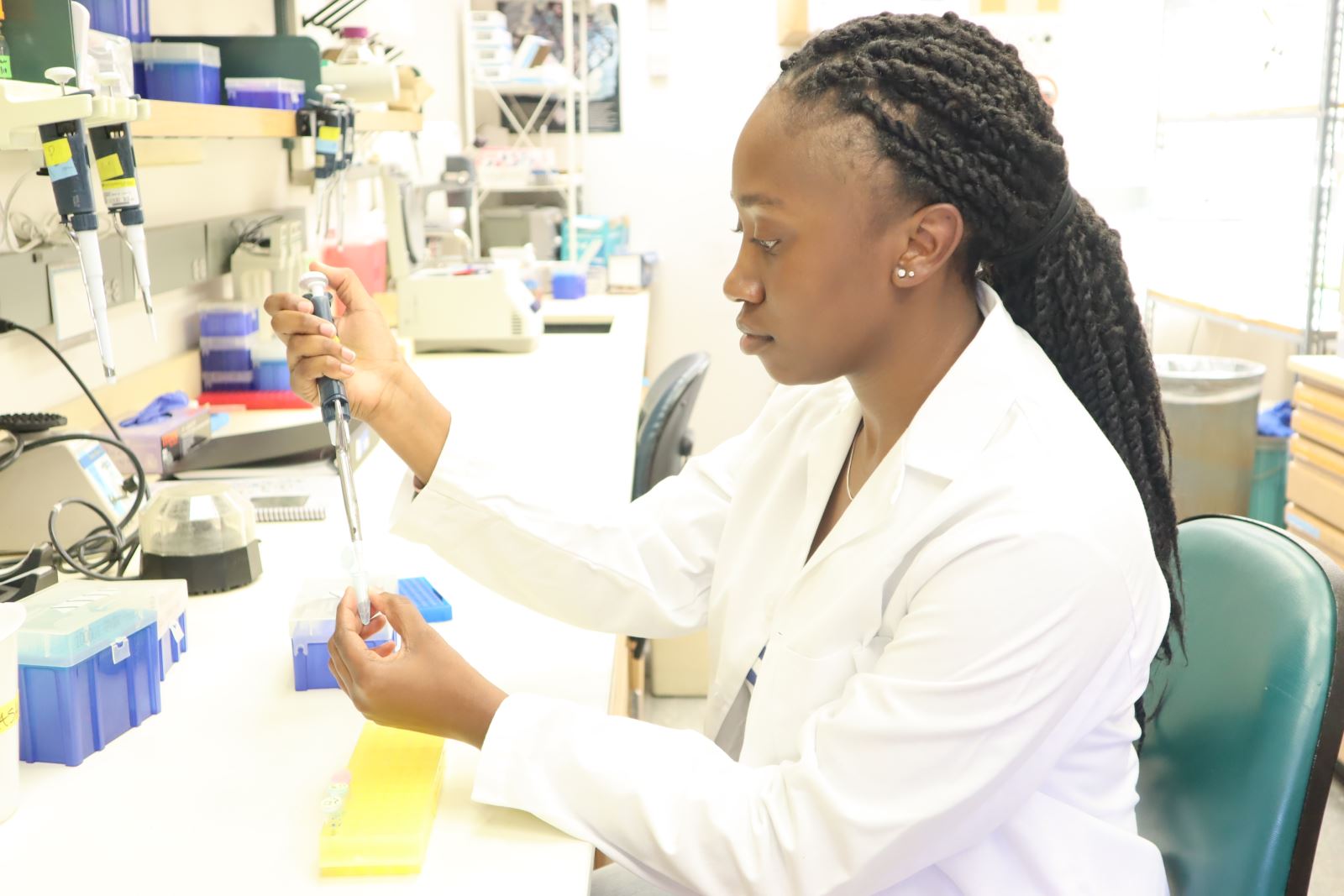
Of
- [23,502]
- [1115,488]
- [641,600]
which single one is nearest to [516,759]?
[641,600]

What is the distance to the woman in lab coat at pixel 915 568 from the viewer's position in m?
0.86

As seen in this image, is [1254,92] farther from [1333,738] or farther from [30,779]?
[30,779]

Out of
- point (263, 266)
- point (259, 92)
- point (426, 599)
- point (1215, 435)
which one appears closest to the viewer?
point (426, 599)

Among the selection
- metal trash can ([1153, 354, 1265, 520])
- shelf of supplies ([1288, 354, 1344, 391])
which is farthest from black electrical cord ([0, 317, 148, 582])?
metal trash can ([1153, 354, 1265, 520])

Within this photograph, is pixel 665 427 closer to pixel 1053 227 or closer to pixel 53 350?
pixel 53 350

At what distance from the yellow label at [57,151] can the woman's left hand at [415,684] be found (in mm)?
575

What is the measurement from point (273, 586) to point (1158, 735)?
98 centimetres

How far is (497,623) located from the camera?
1.32 metres

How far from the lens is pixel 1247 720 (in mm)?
1001

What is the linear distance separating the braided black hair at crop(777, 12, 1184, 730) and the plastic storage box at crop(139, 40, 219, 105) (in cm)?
110

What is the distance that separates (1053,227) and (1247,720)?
17.6 inches

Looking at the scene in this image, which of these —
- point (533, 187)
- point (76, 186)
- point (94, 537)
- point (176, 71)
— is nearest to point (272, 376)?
point (176, 71)

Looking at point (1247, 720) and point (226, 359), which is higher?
point (226, 359)

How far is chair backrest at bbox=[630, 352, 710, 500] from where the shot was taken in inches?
86.6
